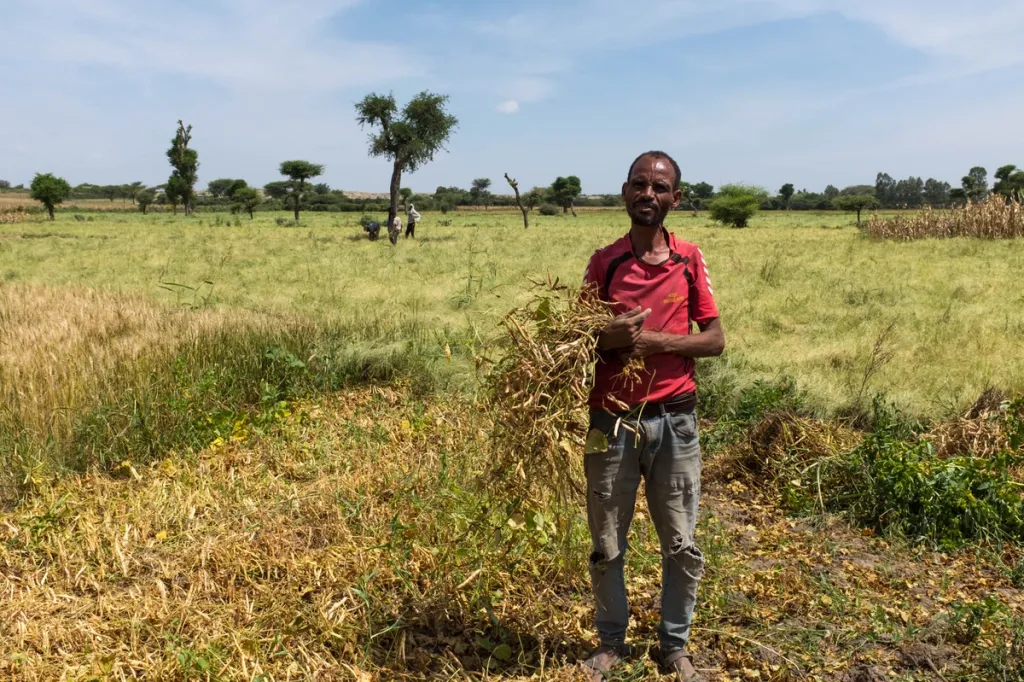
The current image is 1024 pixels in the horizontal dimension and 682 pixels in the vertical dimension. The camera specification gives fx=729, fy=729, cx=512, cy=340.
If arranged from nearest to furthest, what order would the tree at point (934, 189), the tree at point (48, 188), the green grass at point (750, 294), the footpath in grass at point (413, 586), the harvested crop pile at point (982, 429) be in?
the footpath in grass at point (413, 586) < the harvested crop pile at point (982, 429) < the green grass at point (750, 294) < the tree at point (48, 188) < the tree at point (934, 189)


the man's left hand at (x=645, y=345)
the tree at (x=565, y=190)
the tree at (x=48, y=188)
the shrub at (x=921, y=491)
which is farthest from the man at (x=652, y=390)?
the tree at (x=565, y=190)

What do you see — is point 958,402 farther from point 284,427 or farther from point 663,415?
point 284,427

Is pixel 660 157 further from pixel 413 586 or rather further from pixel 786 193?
pixel 786 193

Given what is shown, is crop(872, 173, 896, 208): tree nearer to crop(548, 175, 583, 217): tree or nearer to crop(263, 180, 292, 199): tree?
crop(548, 175, 583, 217): tree

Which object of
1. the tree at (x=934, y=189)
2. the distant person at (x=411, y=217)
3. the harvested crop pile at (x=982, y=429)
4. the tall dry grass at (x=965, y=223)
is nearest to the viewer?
the harvested crop pile at (x=982, y=429)

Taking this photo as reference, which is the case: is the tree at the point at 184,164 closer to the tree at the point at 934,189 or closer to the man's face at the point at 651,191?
the man's face at the point at 651,191

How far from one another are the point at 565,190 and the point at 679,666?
89337 millimetres

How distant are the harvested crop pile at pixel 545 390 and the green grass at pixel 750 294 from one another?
0.21 metres

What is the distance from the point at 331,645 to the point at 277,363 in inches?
150

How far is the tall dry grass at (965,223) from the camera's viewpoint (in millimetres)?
23214

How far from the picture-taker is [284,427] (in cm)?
599

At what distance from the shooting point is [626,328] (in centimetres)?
275

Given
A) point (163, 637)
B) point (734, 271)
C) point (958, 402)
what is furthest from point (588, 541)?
point (734, 271)

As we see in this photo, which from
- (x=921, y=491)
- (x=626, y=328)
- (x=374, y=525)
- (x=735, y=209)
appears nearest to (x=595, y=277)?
(x=626, y=328)
